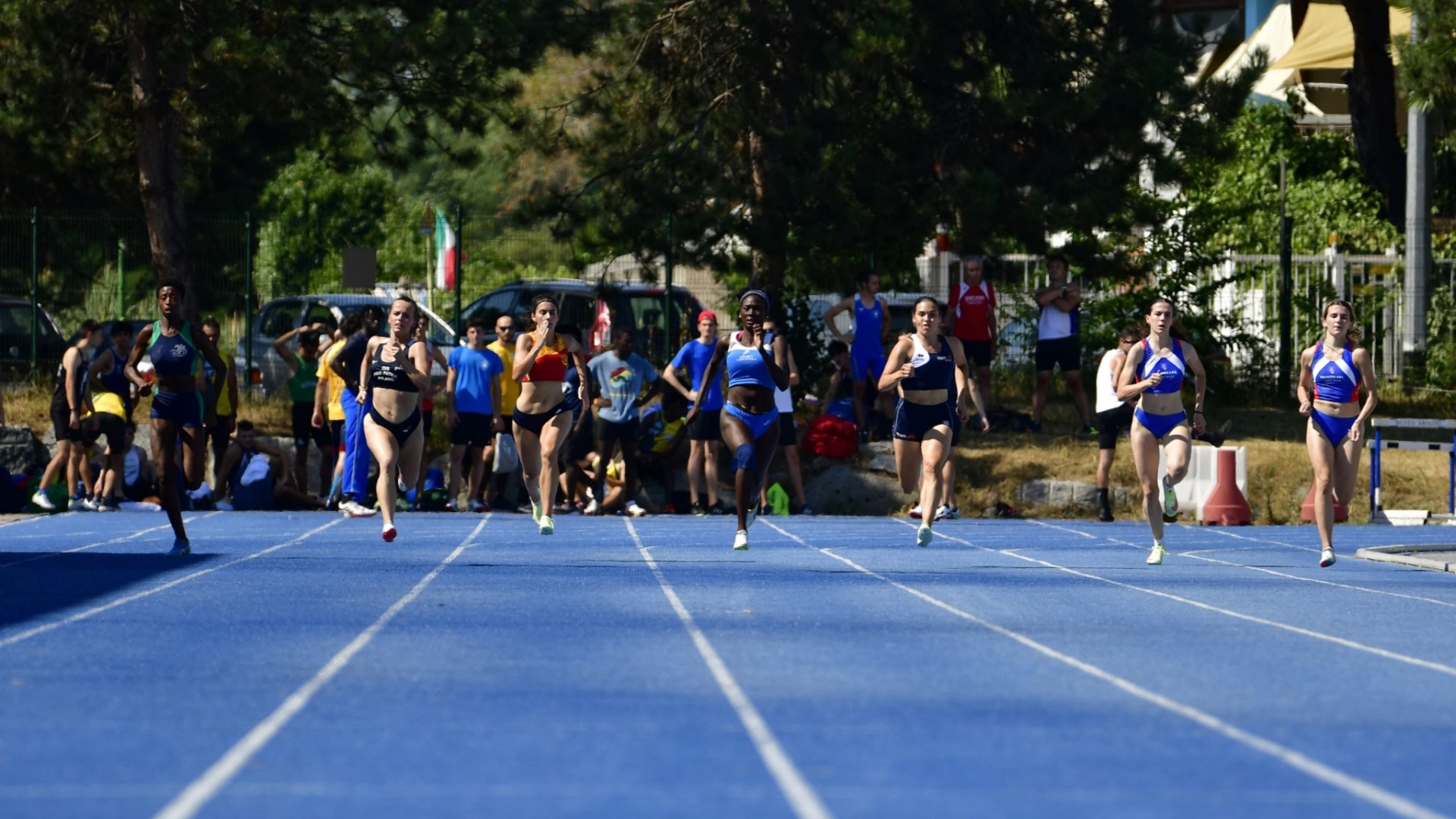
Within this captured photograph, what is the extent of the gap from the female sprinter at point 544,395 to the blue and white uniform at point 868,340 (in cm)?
585

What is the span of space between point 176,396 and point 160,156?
11249mm

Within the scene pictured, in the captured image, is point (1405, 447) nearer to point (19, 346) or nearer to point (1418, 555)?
point (1418, 555)

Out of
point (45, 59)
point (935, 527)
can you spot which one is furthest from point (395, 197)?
point (935, 527)

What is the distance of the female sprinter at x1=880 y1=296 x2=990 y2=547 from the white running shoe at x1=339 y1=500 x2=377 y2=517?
19.6 ft

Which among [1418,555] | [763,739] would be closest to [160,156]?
[1418,555]

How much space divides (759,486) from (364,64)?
9517 millimetres

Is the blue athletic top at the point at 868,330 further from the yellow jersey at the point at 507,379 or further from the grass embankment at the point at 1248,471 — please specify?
the yellow jersey at the point at 507,379

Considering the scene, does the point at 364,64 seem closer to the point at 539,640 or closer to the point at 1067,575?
the point at 1067,575

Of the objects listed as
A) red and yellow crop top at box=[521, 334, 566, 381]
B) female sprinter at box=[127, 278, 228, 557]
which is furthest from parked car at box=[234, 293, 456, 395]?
female sprinter at box=[127, 278, 228, 557]

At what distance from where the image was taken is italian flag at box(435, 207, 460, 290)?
80.9ft

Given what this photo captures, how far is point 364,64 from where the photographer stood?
22766 mm

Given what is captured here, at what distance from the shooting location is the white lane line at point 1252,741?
6.09 meters

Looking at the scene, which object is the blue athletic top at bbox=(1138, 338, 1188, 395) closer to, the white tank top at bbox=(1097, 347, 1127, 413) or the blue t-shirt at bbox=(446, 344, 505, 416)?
the white tank top at bbox=(1097, 347, 1127, 413)

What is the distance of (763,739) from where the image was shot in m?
7.11
